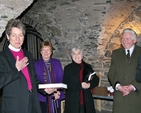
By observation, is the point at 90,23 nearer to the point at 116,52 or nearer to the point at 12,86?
the point at 116,52

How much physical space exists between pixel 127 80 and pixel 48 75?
104cm

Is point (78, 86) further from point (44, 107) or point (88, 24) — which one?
point (88, 24)

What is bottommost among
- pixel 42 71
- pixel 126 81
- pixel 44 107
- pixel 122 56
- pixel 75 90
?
pixel 44 107

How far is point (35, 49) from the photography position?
6.96 m

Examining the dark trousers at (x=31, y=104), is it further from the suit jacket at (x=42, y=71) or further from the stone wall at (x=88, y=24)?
the stone wall at (x=88, y=24)

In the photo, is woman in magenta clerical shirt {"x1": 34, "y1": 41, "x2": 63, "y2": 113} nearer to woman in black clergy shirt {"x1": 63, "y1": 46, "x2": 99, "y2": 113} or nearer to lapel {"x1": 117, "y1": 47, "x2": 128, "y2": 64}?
woman in black clergy shirt {"x1": 63, "y1": 46, "x2": 99, "y2": 113}

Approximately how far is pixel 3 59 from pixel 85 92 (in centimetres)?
125

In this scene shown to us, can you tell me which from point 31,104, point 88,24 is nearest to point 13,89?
point 31,104

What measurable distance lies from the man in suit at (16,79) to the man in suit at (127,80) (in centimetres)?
107

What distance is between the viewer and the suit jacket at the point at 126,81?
100 inches

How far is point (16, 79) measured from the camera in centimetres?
199

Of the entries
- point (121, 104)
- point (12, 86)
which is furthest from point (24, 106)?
point (121, 104)

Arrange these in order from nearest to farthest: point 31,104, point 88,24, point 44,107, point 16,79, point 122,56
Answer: point 16,79
point 31,104
point 122,56
point 44,107
point 88,24

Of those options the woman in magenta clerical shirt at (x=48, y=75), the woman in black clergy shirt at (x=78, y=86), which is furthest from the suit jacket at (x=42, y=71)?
the woman in black clergy shirt at (x=78, y=86)
